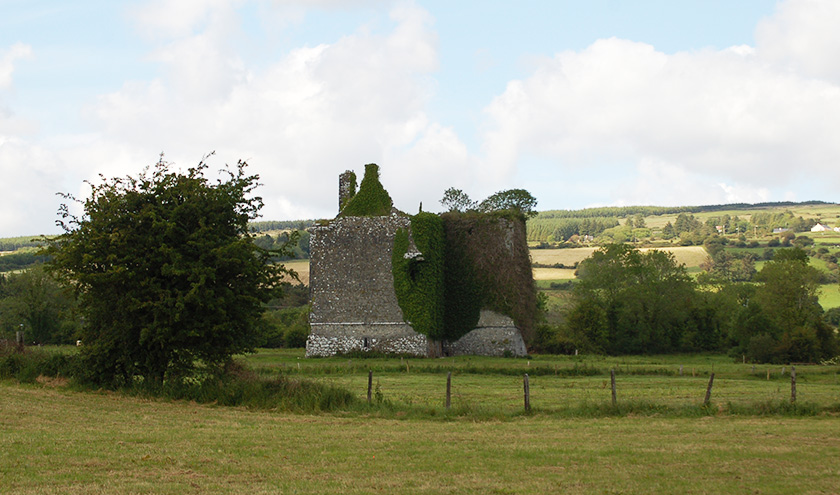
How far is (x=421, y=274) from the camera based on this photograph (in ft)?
166

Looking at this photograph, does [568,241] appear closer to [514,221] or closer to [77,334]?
[514,221]

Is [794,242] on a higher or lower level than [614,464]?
higher

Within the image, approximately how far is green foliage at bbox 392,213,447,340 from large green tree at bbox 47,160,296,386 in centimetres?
2316

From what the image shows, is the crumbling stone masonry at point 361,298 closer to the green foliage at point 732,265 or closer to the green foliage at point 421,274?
the green foliage at point 421,274

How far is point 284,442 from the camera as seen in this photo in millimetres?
16766

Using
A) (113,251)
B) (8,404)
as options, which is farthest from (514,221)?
(8,404)

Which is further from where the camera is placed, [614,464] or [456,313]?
[456,313]

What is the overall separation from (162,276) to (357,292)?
25.0 meters

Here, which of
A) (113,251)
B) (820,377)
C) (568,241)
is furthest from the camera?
(568,241)

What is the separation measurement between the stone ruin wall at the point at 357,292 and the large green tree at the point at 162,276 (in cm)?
2295

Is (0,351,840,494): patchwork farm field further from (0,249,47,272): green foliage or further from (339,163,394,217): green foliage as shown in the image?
(0,249,47,272): green foliage

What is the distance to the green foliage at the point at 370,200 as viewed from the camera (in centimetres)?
5206

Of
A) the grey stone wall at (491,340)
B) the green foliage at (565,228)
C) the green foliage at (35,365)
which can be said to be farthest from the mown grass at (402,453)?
the green foliage at (565,228)

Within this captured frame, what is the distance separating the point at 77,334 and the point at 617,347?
48.4m
